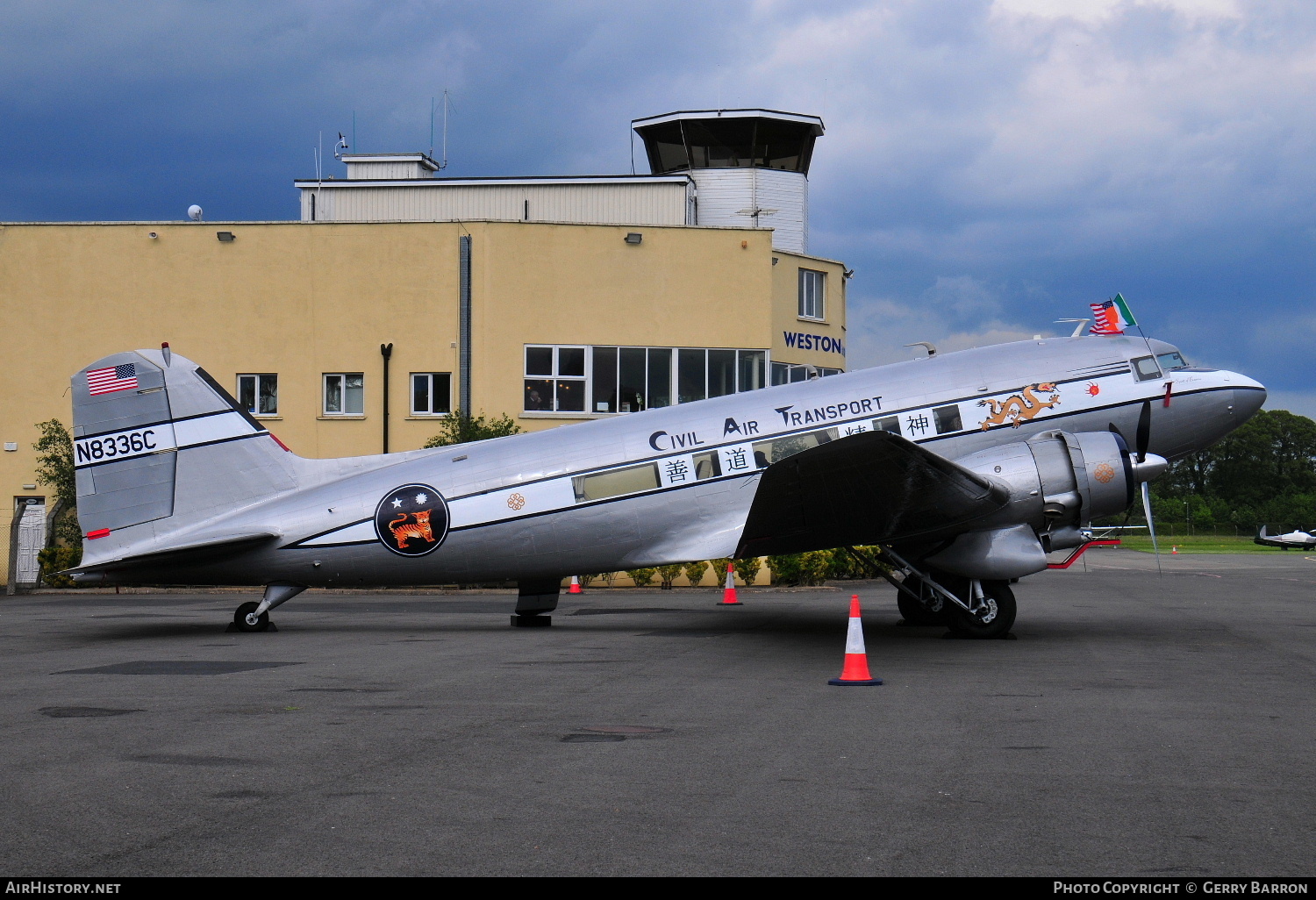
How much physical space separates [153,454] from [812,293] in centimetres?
2636

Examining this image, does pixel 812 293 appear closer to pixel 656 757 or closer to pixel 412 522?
A: pixel 412 522

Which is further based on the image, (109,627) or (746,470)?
(109,627)

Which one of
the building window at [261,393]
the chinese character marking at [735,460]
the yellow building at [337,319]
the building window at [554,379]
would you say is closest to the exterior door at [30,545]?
the yellow building at [337,319]

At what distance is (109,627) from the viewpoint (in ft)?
61.6

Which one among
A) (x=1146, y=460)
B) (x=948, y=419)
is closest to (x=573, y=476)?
(x=948, y=419)

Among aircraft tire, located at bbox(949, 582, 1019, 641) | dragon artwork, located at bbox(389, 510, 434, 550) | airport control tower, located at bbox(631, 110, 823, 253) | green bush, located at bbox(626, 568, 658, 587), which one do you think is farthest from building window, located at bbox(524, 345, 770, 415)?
aircraft tire, located at bbox(949, 582, 1019, 641)

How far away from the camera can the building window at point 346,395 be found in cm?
3506

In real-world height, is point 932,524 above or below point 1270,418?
below

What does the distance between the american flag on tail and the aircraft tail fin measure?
532 inches

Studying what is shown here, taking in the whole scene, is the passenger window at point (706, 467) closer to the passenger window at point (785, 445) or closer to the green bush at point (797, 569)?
the passenger window at point (785, 445)

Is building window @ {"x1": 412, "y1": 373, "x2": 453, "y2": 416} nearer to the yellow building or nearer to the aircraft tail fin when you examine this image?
the yellow building
